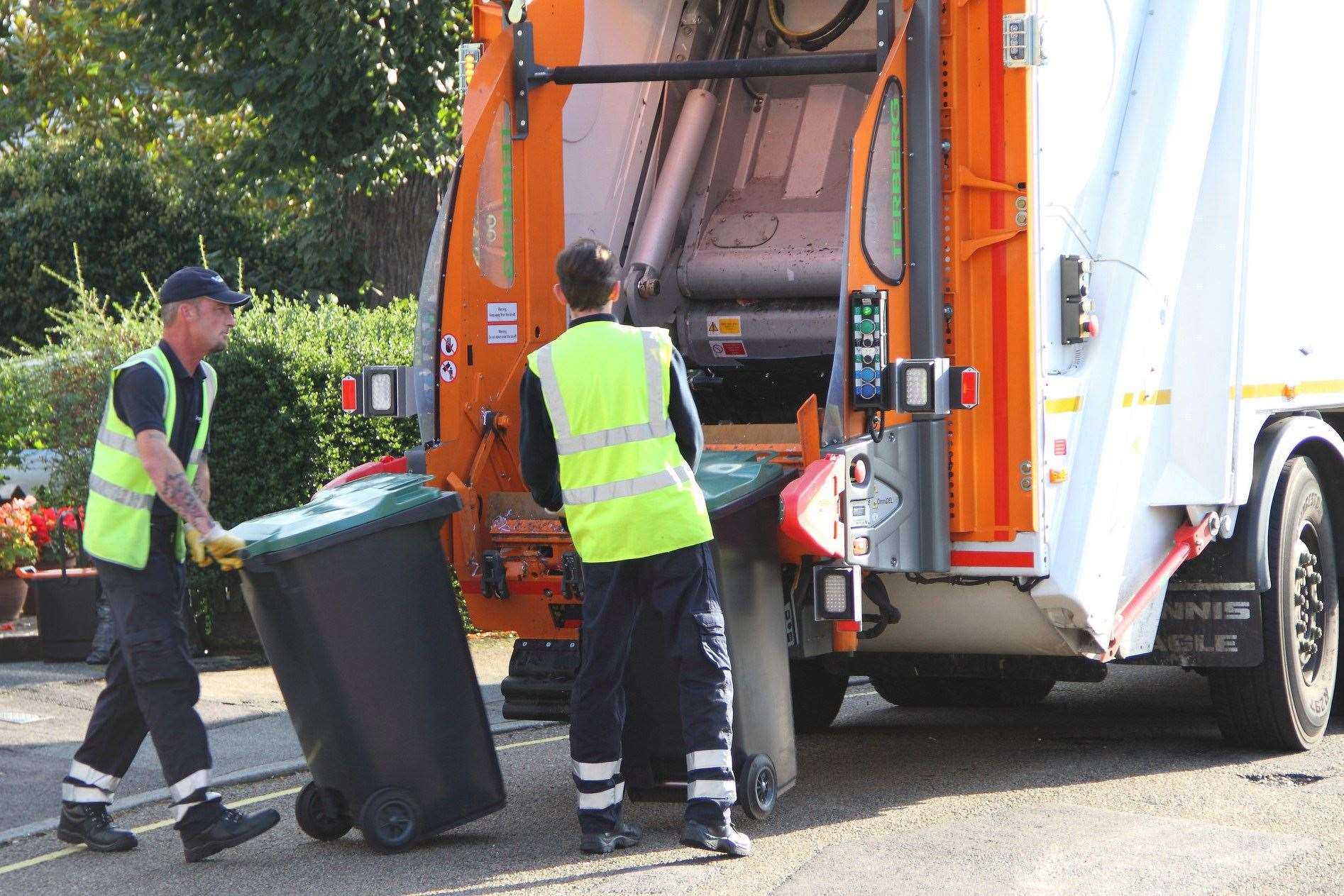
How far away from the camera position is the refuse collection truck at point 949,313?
5043 millimetres

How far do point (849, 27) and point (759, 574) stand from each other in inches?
101

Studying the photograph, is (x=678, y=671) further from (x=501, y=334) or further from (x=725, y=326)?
(x=725, y=326)

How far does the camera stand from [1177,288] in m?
5.54

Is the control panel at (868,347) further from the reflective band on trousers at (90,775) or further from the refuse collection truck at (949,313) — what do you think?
the reflective band on trousers at (90,775)

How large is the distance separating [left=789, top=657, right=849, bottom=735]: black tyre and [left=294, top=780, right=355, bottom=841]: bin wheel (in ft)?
7.05

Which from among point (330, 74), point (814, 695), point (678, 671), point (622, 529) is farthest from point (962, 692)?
point (330, 74)

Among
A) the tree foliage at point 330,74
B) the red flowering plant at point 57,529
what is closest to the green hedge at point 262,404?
the red flowering plant at point 57,529

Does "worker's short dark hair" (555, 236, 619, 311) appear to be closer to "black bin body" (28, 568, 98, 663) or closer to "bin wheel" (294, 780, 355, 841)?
"bin wheel" (294, 780, 355, 841)

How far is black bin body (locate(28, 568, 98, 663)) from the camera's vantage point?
8.50 m

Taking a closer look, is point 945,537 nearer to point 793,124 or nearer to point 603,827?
point 603,827

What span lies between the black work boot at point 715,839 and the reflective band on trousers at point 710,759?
15cm

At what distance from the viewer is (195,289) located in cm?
495

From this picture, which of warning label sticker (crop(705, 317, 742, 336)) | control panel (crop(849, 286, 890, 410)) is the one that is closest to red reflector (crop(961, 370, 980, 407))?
control panel (crop(849, 286, 890, 410))

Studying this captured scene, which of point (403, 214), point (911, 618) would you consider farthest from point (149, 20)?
point (911, 618)
